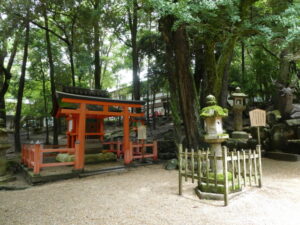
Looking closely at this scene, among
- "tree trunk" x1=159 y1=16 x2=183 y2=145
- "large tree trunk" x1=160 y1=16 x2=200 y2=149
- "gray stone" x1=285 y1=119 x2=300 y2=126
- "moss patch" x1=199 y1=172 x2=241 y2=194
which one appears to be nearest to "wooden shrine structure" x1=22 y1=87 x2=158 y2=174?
"tree trunk" x1=159 y1=16 x2=183 y2=145

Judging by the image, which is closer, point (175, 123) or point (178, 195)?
point (178, 195)

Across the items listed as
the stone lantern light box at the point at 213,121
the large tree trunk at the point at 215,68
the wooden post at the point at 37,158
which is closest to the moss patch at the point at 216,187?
the stone lantern light box at the point at 213,121

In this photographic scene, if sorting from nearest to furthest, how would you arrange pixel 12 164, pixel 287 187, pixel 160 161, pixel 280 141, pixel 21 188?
pixel 287 187 < pixel 21 188 < pixel 12 164 < pixel 280 141 < pixel 160 161

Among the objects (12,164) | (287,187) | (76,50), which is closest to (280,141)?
(287,187)

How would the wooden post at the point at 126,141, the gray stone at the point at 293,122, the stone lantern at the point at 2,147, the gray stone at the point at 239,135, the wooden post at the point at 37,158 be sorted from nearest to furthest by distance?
the wooden post at the point at 37,158 → the stone lantern at the point at 2,147 → the wooden post at the point at 126,141 → the gray stone at the point at 293,122 → the gray stone at the point at 239,135

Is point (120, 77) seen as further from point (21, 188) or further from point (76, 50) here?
point (21, 188)

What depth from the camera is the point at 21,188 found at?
5.83m

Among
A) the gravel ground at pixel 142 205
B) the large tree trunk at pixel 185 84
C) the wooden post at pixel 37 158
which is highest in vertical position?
the large tree trunk at pixel 185 84

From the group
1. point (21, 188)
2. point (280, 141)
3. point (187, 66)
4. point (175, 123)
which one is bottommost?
point (21, 188)

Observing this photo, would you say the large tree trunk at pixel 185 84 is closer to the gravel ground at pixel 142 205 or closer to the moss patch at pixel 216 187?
the gravel ground at pixel 142 205

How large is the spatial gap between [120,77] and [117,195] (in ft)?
72.1

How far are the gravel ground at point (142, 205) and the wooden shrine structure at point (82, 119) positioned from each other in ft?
3.87

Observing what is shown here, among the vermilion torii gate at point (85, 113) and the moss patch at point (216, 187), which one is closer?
the moss patch at point (216, 187)

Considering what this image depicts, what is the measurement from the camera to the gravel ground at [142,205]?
11.1 feet
